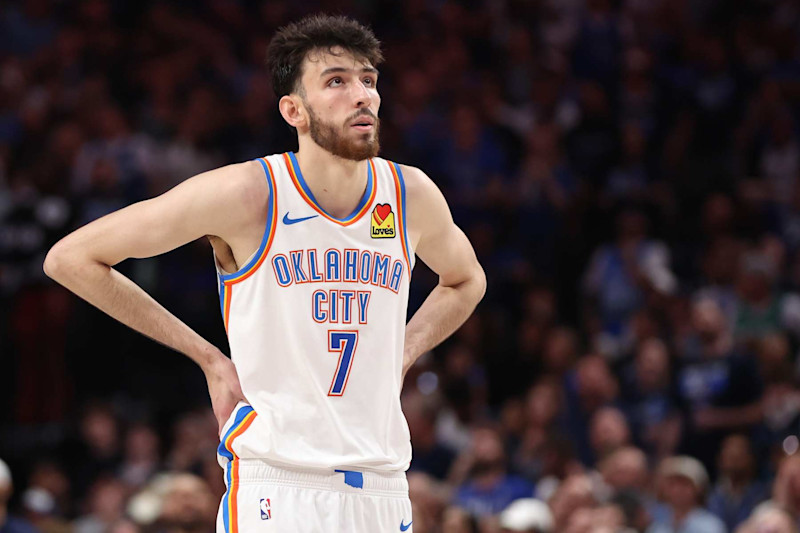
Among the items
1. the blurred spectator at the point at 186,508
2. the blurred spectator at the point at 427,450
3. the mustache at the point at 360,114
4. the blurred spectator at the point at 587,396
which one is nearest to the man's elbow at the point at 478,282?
the mustache at the point at 360,114

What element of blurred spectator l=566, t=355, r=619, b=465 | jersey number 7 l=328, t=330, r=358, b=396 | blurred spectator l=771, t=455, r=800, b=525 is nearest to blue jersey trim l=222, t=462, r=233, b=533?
jersey number 7 l=328, t=330, r=358, b=396

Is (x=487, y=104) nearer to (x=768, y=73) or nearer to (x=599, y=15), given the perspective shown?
(x=599, y=15)

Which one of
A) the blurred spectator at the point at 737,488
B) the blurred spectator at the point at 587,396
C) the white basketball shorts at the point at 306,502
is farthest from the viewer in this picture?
the blurred spectator at the point at 587,396

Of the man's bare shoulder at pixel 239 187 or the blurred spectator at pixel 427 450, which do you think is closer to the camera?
the man's bare shoulder at pixel 239 187

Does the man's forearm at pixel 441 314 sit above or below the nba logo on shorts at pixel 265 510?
above

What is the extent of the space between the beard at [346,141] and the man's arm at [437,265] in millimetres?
332

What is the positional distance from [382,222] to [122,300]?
104cm

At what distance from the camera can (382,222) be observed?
4.91 metres

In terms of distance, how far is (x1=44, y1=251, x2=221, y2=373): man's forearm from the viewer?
4.70 metres

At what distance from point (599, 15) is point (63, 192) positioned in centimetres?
656

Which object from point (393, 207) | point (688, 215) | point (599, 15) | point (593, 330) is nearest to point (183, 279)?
point (593, 330)

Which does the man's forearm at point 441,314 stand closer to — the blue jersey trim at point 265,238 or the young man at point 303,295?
the young man at point 303,295

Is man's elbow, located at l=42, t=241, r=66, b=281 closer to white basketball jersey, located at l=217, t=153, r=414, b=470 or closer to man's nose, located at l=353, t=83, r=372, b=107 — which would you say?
white basketball jersey, located at l=217, t=153, r=414, b=470

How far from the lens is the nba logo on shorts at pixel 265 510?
4.58 m
